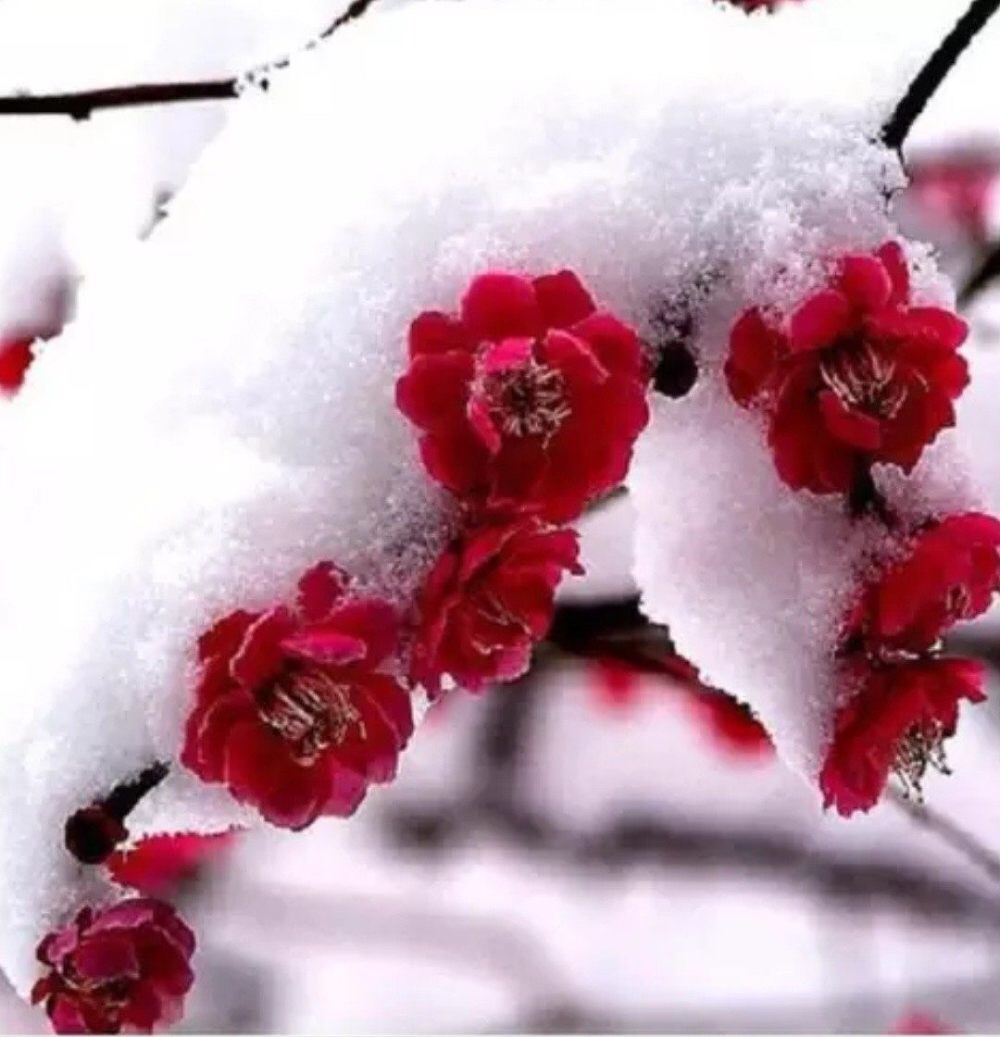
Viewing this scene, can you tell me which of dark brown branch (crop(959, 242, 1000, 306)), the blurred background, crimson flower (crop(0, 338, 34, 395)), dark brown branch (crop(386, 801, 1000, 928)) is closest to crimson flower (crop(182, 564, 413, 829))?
dark brown branch (crop(959, 242, 1000, 306))

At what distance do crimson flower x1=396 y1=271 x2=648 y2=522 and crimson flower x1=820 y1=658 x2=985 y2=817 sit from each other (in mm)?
130

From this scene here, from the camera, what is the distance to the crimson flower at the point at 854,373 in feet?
2.19

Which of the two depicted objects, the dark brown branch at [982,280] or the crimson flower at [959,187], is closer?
the dark brown branch at [982,280]

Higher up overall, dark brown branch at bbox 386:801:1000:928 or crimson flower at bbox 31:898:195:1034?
crimson flower at bbox 31:898:195:1034

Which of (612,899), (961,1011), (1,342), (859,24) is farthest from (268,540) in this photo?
(612,899)

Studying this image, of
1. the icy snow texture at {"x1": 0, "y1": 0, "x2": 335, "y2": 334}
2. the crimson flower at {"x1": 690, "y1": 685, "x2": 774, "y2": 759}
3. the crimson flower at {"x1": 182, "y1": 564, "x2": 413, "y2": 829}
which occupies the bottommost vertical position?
the crimson flower at {"x1": 690, "y1": 685, "x2": 774, "y2": 759}

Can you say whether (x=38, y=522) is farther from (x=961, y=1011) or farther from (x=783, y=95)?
(x=961, y=1011)

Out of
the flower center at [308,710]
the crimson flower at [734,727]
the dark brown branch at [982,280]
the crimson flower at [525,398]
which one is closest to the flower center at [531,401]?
the crimson flower at [525,398]

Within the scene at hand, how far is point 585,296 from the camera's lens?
2.24 ft

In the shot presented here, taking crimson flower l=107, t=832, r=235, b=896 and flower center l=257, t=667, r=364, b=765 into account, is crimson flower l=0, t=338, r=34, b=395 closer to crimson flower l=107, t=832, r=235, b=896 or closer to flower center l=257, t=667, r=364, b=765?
crimson flower l=107, t=832, r=235, b=896

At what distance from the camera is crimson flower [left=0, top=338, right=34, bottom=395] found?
1412mm

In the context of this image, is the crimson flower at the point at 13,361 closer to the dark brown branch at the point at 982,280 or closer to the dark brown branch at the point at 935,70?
the dark brown branch at the point at 982,280

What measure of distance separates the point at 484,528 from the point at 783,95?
0.71 feet

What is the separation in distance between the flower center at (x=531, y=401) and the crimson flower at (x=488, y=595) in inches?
1.2
